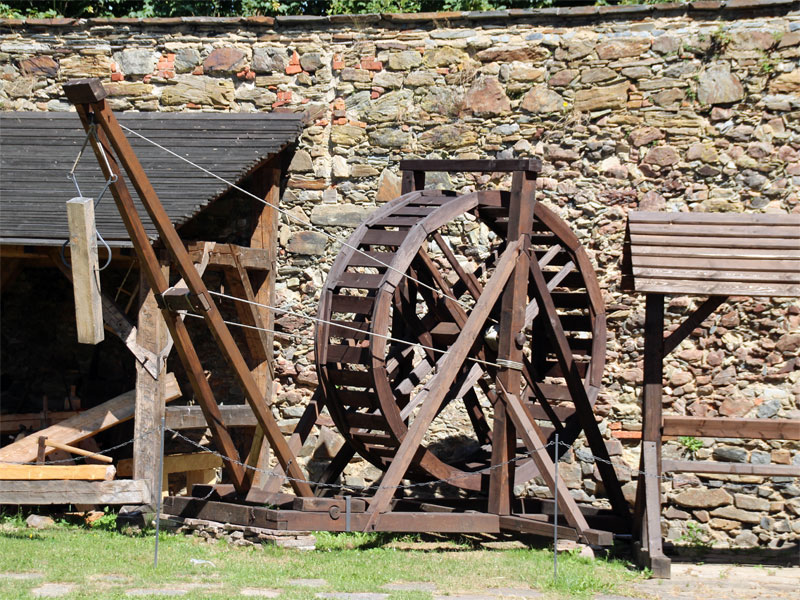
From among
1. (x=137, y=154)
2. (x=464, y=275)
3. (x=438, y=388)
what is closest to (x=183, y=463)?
(x=137, y=154)

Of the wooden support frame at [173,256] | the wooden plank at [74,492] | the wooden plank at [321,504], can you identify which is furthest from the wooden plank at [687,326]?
the wooden plank at [74,492]

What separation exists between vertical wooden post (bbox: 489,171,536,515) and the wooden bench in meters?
0.78

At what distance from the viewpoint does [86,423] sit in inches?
361

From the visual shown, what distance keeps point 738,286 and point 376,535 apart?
9.84 feet

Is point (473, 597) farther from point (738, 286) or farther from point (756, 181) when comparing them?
point (756, 181)

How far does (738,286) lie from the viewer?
720 cm

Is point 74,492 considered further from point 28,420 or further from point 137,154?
point 137,154

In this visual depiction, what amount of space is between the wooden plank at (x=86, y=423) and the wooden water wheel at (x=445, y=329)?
1.91 meters

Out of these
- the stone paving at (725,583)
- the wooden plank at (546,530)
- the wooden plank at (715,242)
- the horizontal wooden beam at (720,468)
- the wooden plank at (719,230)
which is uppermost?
the wooden plank at (719,230)

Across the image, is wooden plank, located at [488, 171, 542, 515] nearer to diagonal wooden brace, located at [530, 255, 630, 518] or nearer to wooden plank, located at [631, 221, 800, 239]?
diagonal wooden brace, located at [530, 255, 630, 518]

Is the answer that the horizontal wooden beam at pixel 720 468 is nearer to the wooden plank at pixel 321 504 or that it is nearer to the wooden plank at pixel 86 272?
the wooden plank at pixel 321 504

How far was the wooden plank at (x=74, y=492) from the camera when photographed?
327 inches

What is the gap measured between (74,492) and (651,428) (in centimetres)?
434

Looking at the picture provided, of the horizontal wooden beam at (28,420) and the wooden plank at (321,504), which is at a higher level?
the horizontal wooden beam at (28,420)
